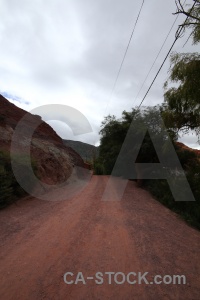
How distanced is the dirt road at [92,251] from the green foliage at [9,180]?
22.5 inches

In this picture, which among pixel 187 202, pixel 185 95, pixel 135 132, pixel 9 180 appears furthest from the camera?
pixel 135 132

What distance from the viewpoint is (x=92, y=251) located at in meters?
4.96

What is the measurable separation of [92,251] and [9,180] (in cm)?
541

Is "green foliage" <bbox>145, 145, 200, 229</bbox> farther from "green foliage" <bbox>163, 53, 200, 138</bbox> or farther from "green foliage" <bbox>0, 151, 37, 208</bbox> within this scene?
"green foliage" <bbox>0, 151, 37, 208</bbox>

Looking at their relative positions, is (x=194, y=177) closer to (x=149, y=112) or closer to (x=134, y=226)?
(x=134, y=226)

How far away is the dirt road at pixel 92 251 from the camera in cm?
356

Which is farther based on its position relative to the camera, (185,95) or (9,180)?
(9,180)

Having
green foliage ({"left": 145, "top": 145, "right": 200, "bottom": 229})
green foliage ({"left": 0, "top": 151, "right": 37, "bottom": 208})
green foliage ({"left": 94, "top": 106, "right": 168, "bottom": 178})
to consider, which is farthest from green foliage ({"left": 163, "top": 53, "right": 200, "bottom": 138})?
green foliage ({"left": 0, "top": 151, "right": 37, "bottom": 208})

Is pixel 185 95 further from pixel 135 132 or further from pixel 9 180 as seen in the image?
pixel 135 132

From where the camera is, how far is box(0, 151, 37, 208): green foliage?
8352 mm

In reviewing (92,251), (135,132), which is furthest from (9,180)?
(135,132)

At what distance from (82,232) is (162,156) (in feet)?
A: 30.0

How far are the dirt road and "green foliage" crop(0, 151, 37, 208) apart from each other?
57 centimetres

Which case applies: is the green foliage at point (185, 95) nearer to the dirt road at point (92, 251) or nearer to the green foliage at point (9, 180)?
the dirt road at point (92, 251)
